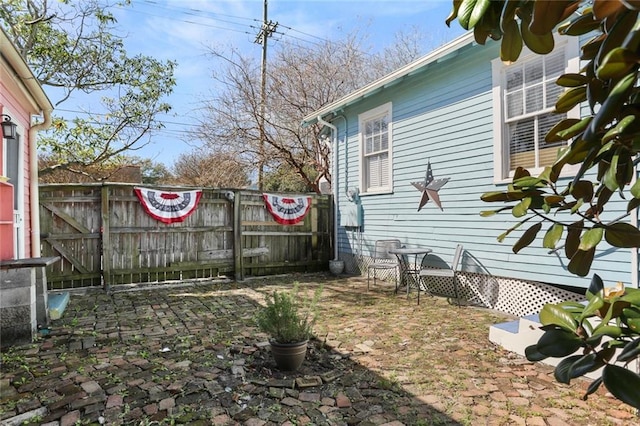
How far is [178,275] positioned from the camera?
22.7 feet

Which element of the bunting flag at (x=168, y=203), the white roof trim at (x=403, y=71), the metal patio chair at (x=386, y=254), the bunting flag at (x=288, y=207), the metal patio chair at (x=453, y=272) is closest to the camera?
the white roof trim at (x=403, y=71)

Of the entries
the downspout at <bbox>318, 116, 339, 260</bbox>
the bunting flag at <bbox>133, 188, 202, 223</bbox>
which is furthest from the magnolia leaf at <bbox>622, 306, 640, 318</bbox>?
the downspout at <bbox>318, 116, 339, 260</bbox>

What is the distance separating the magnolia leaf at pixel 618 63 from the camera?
22.2 inches

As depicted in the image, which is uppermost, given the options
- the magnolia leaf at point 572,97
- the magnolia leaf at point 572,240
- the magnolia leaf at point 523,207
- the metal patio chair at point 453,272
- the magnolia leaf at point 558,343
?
the magnolia leaf at point 572,97

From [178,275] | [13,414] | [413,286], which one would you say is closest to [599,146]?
[13,414]

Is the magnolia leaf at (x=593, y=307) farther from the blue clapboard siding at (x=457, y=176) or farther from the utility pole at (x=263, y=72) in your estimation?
the utility pole at (x=263, y=72)

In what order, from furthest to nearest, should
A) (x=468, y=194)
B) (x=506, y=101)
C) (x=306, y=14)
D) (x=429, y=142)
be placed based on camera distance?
1. (x=429, y=142)
2. (x=468, y=194)
3. (x=506, y=101)
4. (x=306, y=14)

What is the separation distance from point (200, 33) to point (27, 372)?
37.7 feet

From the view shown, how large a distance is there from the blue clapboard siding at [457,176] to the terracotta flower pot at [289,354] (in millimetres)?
3059

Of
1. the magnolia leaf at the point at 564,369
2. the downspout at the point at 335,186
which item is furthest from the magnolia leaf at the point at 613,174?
the downspout at the point at 335,186

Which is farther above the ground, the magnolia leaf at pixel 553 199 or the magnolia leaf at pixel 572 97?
the magnolia leaf at pixel 572 97

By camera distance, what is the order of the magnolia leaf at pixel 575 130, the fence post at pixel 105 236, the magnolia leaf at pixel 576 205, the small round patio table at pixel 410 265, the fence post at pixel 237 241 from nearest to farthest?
the magnolia leaf at pixel 575 130 → the magnolia leaf at pixel 576 205 → the small round patio table at pixel 410 265 → the fence post at pixel 105 236 → the fence post at pixel 237 241

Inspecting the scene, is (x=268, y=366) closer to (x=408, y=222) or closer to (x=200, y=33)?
(x=408, y=222)

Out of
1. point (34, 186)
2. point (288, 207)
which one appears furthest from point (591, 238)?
point (288, 207)
